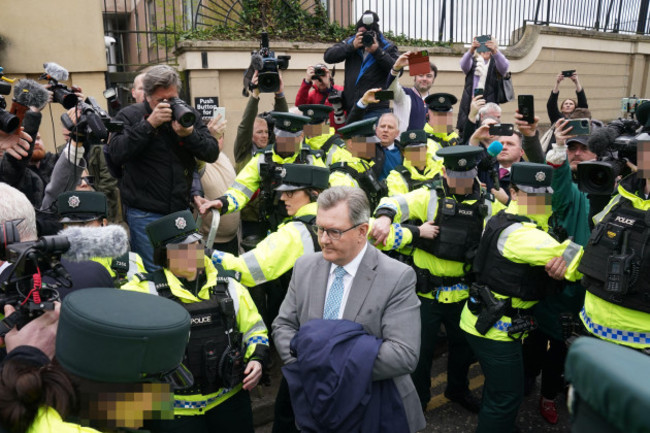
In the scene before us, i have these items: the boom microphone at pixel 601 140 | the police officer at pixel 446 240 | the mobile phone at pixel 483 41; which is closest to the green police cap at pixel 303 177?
the police officer at pixel 446 240

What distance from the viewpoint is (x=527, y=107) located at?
420 centimetres

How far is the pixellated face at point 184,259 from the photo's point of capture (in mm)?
3123

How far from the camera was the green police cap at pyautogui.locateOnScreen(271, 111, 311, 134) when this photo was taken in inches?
194

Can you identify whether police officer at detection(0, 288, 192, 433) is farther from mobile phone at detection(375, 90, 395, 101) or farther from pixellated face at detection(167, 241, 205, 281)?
mobile phone at detection(375, 90, 395, 101)

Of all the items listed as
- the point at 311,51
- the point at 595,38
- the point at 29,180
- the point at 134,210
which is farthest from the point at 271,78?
the point at 595,38

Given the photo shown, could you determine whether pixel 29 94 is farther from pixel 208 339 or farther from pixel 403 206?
pixel 403 206

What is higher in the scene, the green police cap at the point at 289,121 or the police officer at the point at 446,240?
the green police cap at the point at 289,121

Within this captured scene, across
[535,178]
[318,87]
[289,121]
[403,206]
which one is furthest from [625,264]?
[318,87]

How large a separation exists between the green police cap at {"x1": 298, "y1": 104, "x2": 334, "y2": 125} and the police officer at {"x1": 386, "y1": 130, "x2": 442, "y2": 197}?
94 cm

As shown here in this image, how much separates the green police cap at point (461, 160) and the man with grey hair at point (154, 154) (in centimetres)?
200

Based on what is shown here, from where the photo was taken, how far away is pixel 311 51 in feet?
31.2

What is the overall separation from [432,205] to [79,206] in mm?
2835

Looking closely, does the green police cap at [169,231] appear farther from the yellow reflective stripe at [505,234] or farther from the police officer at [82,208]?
the yellow reflective stripe at [505,234]

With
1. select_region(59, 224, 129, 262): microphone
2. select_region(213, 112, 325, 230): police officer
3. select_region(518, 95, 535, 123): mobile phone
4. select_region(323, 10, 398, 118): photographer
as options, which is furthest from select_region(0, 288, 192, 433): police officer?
select_region(323, 10, 398, 118): photographer
